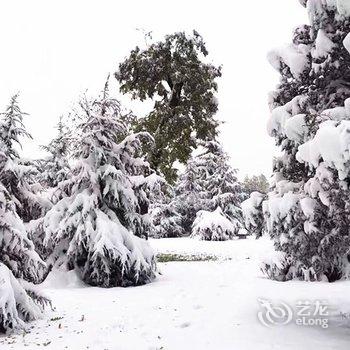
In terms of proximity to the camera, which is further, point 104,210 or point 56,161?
point 56,161

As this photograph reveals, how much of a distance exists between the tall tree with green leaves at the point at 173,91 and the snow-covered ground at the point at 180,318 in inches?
315

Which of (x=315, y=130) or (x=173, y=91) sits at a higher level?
(x=173, y=91)

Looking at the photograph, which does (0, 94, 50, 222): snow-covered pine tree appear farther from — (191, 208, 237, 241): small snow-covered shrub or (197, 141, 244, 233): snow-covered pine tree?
(197, 141, 244, 233): snow-covered pine tree

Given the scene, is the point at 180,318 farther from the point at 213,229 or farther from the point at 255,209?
the point at 213,229

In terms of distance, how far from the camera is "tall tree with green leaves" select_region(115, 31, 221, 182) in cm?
1836

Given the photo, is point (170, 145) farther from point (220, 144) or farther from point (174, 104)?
point (220, 144)

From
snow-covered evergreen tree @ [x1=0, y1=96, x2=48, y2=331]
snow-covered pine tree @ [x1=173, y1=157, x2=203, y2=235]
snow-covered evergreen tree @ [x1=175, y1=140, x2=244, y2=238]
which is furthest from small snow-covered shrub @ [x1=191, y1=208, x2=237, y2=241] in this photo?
snow-covered evergreen tree @ [x1=0, y1=96, x2=48, y2=331]

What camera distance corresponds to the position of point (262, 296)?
9500 millimetres

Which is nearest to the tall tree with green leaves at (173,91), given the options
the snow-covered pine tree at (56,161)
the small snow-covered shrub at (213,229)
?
the snow-covered pine tree at (56,161)

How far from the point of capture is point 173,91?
19125mm

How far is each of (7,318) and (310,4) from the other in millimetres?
7043

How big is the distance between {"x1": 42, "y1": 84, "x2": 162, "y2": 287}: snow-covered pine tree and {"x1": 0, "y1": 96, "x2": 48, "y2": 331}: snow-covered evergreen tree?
2.78 m

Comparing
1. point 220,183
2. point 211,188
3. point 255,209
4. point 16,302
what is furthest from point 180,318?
point 211,188

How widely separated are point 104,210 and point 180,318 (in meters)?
5.31
